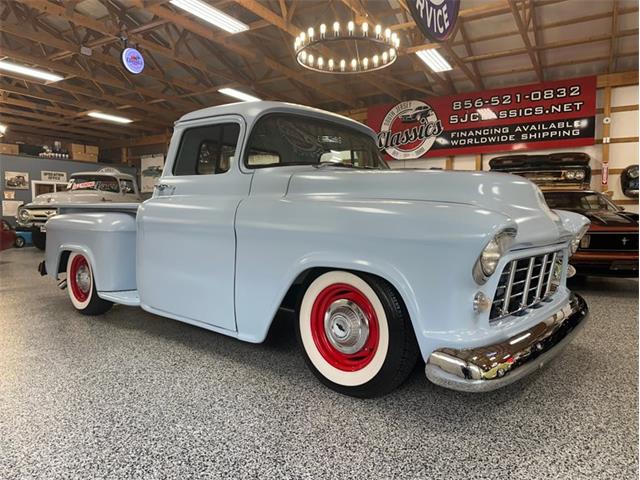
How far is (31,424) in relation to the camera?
2.01m

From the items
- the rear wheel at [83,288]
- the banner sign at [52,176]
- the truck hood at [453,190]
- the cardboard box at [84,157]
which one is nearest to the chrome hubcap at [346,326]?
the truck hood at [453,190]

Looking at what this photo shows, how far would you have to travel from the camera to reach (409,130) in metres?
12.6

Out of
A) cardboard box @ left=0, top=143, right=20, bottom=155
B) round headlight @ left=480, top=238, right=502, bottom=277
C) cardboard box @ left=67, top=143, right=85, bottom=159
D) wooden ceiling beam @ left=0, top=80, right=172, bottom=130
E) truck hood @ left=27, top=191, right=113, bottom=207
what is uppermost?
wooden ceiling beam @ left=0, top=80, right=172, bottom=130

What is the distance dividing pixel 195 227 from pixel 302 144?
93cm

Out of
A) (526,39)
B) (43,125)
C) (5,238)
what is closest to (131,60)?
(5,238)

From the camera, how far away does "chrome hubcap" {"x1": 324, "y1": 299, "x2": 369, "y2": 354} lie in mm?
2203

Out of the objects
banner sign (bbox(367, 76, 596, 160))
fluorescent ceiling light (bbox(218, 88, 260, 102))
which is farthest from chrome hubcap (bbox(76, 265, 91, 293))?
fluorescent ceiling light (bbox(218, 88, 260, 102))

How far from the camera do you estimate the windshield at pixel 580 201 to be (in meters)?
6.14

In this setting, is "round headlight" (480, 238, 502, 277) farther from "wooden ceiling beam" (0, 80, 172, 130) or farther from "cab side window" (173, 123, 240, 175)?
"wooden ceiling beam" (0, 80, 172, 130)

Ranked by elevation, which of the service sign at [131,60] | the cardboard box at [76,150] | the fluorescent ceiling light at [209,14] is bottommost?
the cardboard box at [76,150]

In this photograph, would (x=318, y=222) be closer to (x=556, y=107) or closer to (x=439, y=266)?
(x=439, y=266)

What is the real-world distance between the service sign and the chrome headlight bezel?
333 inches

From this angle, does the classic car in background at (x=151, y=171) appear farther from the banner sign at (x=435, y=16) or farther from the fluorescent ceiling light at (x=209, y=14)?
the banner sign at (x=435, y=16)

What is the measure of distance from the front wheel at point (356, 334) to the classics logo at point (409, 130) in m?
10.5
